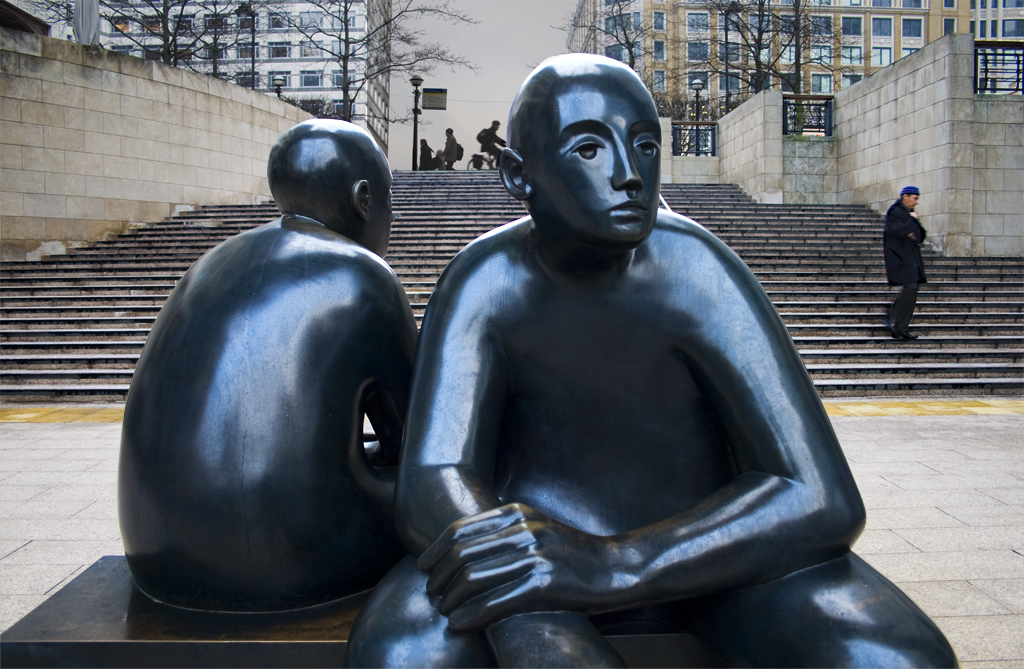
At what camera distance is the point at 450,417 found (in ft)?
5.29

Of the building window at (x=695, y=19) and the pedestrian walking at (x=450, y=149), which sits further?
the building window at (x=695, y=19)

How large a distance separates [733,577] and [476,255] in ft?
2.98

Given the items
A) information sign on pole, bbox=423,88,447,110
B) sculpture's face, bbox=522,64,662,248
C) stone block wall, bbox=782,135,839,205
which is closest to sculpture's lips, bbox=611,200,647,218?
sculpture's face, bbox=522,64,662,248

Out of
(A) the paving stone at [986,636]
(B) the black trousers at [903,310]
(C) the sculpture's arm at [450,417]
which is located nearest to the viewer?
(C) the sculpture's arm at [450,417]

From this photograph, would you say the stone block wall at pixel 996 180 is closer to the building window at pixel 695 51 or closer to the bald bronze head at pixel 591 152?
the bald bronze head at pixel 591 152

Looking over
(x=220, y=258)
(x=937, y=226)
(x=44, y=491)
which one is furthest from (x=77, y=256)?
(x=937, y=226)

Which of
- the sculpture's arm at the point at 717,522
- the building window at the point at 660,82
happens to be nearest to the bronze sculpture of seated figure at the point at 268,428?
the sculpture's arm at the point at 717,522

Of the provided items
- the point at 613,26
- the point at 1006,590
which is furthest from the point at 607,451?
the point at 613,26

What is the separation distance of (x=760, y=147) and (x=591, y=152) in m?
18.8

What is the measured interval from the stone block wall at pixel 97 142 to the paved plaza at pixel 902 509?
27.9ft

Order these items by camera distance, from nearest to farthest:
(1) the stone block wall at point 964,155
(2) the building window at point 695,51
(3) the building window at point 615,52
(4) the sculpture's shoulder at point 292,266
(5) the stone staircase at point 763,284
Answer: (4) the sculpture's shoulder at point 292,266 → (5) the stone staircase at point 763,284 → (1) the stone block wall at point 964,155 → (3) the building window at point 615,52 → (2) the building window at point 695,51

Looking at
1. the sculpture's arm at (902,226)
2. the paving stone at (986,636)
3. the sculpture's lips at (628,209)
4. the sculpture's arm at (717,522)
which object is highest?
the sculpture's arm at (902,226)

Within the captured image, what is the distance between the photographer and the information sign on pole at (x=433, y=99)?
91.8 ft

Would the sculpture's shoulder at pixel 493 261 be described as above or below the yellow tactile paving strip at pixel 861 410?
above
